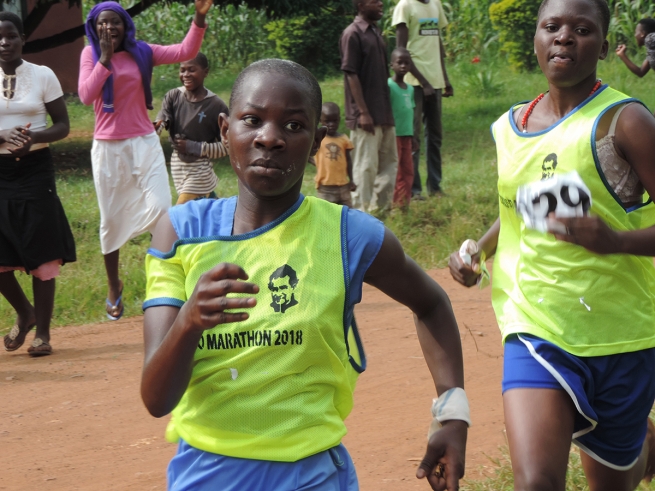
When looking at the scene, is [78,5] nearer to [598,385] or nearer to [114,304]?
[114,304]

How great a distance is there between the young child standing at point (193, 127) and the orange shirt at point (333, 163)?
116 centimetres

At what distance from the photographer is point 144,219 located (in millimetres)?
7039

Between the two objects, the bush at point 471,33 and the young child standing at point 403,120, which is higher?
the young child standing at point 403,120

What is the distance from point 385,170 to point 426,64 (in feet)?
5.25

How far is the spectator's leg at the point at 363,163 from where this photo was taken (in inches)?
364

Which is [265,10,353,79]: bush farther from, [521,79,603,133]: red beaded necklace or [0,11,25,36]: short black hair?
[521,79,603,133]: red beaded necklace

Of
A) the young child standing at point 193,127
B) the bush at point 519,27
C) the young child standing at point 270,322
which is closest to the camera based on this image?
the young child standing at point 270,322

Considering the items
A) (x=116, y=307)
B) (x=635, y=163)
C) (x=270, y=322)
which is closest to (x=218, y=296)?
(x=270, y=322)

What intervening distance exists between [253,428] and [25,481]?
2.60 m

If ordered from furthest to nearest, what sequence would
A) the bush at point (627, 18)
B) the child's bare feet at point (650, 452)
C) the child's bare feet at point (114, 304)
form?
the bush at point (627, 18) < the child's bare feet at point (114, 304) < the child's bare feet at point (650, 452)

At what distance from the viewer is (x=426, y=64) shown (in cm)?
1051

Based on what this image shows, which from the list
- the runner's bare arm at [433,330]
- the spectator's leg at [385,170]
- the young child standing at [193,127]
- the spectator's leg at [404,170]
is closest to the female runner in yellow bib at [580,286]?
the runner's bare arm at [433,330]

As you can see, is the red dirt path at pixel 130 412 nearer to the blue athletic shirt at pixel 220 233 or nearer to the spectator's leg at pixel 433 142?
the blue athletic shirt at pixel 220 233

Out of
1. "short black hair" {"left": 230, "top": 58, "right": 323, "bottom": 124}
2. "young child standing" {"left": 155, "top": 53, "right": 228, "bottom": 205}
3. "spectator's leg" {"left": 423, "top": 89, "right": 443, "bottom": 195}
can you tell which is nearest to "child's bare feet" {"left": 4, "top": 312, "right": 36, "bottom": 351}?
"young child standing" {"left": 155, "top": 53, "right": 228, "bottom": 205}
